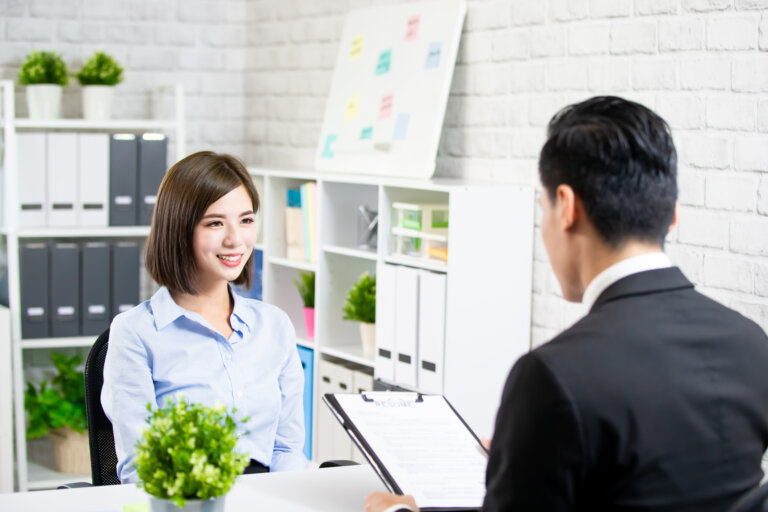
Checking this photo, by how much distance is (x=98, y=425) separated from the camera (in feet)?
6.64

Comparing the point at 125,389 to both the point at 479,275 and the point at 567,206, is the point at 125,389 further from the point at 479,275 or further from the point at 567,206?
the point at 479,275

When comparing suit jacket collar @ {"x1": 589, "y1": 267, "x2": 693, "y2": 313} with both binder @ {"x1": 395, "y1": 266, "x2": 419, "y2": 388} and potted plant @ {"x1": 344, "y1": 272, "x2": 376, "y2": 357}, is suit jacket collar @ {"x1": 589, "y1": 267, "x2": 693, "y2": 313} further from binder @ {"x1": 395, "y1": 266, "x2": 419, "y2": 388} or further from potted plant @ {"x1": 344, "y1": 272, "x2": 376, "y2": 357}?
potted plant @ {"x1": 344, "y1": 272, "x2": 376, "y2": 357}

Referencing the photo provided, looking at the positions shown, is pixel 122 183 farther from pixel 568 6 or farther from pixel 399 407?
pixel 399 407

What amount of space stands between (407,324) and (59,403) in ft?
5.59

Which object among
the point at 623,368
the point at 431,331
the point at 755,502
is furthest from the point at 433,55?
the point at 755,502

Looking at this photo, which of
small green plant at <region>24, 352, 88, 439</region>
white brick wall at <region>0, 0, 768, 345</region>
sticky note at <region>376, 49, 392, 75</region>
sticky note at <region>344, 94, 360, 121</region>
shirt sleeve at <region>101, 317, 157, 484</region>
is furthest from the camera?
small green plant at <region>24, 352, 88, 439</region>

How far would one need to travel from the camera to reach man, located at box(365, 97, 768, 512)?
1.06 metres

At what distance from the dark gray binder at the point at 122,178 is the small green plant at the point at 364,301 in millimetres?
1192

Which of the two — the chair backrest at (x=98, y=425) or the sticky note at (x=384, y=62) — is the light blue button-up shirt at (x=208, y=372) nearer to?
the chair backrest at (x=98, y=425)

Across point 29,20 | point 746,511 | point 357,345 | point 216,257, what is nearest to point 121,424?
point 216,257

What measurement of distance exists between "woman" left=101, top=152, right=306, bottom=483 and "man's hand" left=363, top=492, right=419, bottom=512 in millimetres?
626

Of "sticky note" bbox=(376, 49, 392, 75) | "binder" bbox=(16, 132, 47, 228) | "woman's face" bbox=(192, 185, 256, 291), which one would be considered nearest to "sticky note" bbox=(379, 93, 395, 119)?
"sticky note" bbox=(376, 49, 392, 75)

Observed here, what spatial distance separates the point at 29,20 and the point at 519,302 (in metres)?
2.56

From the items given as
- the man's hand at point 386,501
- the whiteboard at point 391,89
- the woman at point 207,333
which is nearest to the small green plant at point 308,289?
the whiteboard at point 391,89
